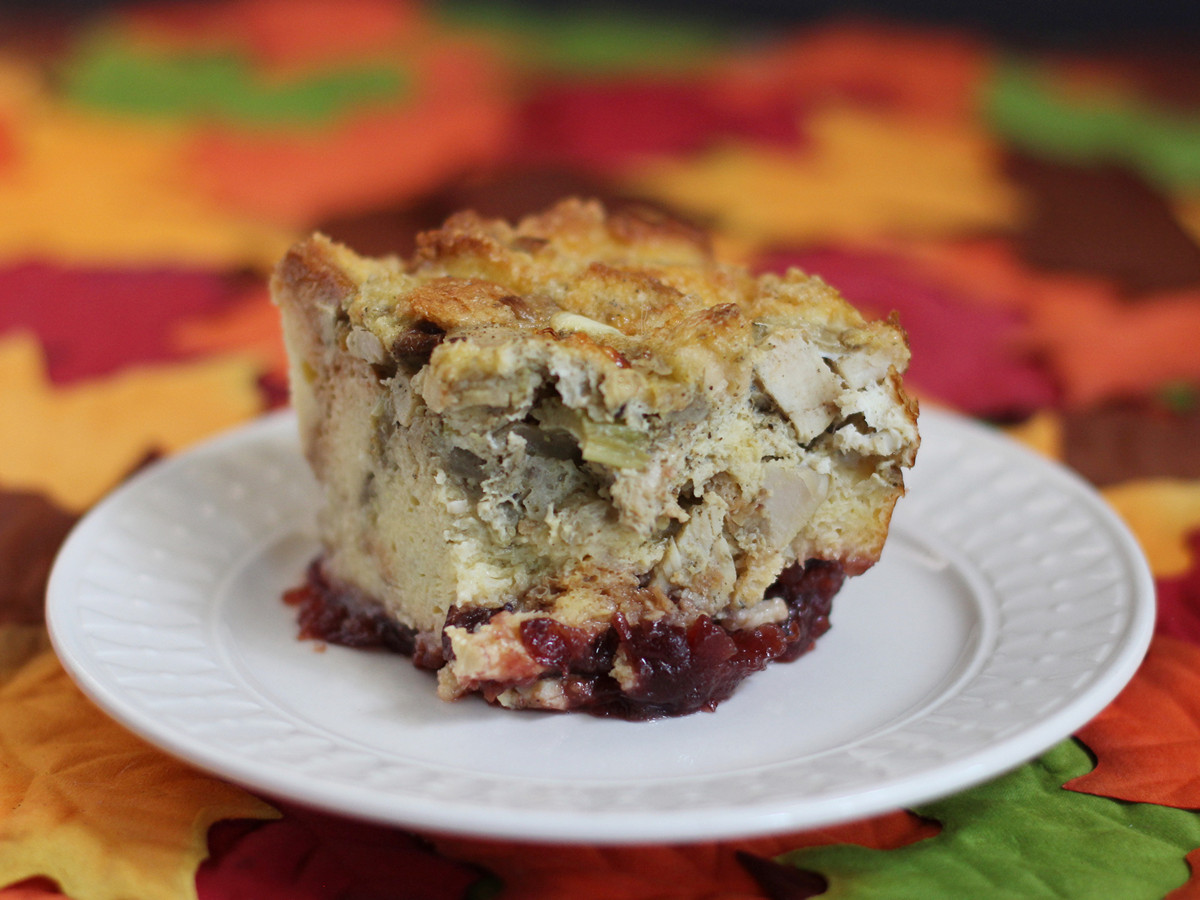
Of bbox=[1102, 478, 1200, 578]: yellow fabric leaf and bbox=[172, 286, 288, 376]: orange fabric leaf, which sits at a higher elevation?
bbox=[1102, 478, 1200, 578]: yellow fabric leaf

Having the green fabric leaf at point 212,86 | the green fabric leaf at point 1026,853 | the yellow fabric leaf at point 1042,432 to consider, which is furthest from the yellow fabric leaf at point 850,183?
the green fabric leaf at point 1026,853

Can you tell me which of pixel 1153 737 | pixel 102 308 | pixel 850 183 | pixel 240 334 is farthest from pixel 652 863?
pixel 850 183

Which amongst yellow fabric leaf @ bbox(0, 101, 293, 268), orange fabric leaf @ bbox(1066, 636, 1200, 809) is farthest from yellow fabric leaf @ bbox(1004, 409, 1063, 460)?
yellow fabric leaf @ bbox(0, 101, 293, 268)

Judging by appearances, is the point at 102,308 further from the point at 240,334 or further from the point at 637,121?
the point at 637,121

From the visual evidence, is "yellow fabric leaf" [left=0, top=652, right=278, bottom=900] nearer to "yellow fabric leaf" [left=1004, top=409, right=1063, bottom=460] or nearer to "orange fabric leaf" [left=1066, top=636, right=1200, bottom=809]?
"orange fabric leaf" [left=1066, top=636, right=1200, bottom=809]

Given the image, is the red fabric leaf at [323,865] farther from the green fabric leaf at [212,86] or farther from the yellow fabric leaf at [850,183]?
the green fabric leaf at [212,86]

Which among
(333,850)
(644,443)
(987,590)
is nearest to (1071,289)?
(987,590)
